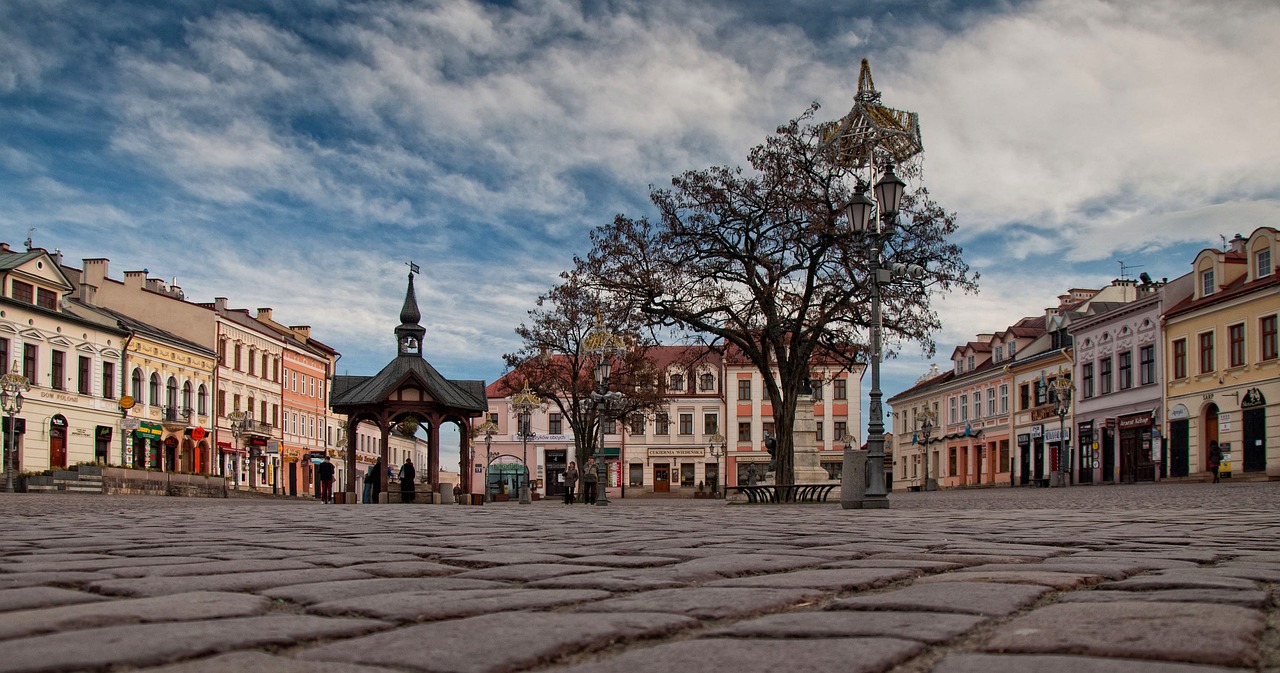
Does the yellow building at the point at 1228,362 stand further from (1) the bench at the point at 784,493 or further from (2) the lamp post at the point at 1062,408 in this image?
(1) the bench at the point at 784,493

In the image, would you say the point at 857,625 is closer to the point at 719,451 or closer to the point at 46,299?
the point at 46,299

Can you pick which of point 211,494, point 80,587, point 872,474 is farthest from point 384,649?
point 211,494

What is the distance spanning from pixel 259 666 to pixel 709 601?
1647 mm

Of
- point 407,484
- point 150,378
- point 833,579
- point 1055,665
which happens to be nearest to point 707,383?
point 150,378

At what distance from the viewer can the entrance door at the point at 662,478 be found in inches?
3093

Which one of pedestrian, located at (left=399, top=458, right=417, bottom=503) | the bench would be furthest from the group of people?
pedestrian, located at (left=399, top=458, right=417, bottom=503)

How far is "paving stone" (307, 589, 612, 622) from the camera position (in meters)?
3.48

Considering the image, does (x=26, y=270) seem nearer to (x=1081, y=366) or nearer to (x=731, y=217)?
(x=731, y=217)

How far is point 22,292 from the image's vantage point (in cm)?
4541

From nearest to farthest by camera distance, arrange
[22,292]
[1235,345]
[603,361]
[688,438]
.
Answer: [603,361], [1235,345], [22,292], [688,438]

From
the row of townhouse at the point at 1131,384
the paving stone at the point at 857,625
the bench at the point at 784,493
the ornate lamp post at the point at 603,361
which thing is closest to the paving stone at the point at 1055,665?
the paving stone at the point at 857,625

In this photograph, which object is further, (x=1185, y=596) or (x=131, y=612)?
(x=1185, y=596)

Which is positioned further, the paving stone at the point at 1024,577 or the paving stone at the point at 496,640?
the paving stone at the point at 1024,577

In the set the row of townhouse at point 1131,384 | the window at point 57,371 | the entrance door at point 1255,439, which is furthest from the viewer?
the window at point 57,371
